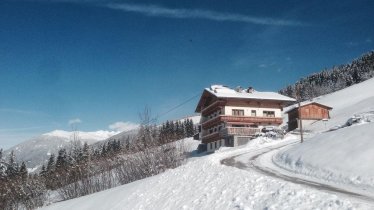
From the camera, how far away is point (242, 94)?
208 feet

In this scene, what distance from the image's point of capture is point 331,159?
24.8 m

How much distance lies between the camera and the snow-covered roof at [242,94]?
61719mm

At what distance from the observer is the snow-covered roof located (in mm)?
61719

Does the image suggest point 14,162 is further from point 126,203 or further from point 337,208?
point 337,208

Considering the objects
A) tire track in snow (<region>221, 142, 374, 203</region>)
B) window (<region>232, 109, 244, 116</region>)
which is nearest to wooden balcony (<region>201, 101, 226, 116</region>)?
window (<region>232, 109, 244, 116</region>)

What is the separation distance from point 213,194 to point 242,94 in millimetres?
45238

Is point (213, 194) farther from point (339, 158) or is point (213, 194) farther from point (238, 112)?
point (238, 112)

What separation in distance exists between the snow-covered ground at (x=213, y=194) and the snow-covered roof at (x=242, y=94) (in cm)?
3462

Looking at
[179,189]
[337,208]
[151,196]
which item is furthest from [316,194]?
[151,196]

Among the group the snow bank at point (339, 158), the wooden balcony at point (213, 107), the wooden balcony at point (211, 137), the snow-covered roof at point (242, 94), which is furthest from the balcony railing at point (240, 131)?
the snow bank at point (339, 158)

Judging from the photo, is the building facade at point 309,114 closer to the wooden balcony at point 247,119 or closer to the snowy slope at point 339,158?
the wooden balcony at point 247,119

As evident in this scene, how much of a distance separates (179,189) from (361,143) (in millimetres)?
11408

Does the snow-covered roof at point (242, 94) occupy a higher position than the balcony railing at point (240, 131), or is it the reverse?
the snow-covered roof at point (242, 94)

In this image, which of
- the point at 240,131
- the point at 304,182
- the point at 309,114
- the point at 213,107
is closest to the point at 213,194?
the point at 304,182
